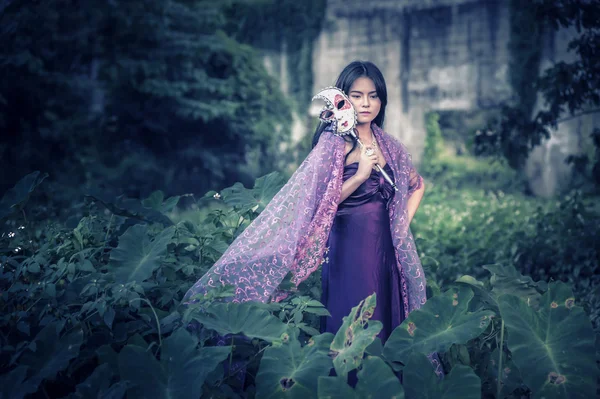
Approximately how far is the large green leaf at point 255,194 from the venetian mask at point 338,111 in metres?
0.65

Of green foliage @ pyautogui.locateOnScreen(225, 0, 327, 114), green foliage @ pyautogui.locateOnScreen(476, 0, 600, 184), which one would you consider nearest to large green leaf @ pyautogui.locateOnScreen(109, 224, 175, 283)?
green foliage @ pyautogui.locateOnScreen(476, 0, 600, 184)

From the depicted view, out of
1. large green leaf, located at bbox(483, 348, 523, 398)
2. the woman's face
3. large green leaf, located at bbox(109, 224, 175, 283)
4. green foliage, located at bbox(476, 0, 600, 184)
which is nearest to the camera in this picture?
large green leaf, located at bbox(483, 348, 523, 398)

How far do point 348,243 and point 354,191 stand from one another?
214mm

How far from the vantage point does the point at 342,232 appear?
2.51 metres

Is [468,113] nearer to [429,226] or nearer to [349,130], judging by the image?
[429,226]

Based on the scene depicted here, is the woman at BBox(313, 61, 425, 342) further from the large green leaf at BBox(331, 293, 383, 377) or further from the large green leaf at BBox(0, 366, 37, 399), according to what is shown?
the large green leaf at BBox(0, 366, 37, 399)

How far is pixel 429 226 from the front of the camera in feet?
23.3

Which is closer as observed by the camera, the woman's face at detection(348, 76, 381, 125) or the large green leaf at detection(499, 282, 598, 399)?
the large green leaf at detection(499, 282, 598, 399)

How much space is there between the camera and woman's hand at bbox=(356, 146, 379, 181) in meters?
2.42

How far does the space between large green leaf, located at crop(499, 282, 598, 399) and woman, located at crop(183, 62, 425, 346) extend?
0.64 metres

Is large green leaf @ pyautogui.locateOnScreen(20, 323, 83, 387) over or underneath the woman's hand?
underneath

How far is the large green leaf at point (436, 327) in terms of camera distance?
201cm

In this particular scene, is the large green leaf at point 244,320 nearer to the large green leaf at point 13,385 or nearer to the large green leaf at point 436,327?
the large green leaf at point 436,327

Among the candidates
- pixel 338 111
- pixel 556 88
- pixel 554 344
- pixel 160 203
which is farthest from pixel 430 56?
pixel 554 344
